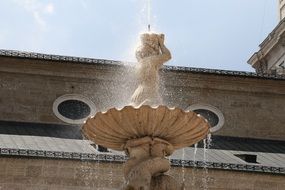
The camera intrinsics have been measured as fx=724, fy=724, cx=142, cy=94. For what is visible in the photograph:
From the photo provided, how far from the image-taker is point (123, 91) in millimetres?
21062

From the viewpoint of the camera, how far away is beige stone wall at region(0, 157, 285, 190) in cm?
1530

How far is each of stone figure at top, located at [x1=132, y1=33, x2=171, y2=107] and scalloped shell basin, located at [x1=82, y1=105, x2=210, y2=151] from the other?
38cm

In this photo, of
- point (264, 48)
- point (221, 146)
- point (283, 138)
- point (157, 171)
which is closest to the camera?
point (157, 171)

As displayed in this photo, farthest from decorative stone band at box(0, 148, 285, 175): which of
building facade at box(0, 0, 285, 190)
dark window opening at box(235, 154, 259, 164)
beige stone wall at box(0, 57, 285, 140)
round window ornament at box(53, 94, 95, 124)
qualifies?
beige stone wall at box(0, 57, 285, 140)

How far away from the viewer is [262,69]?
28.6 metres

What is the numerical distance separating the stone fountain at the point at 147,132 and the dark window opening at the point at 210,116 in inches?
514

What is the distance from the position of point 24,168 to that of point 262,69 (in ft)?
50.1

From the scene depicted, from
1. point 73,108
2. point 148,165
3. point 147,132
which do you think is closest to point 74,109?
point 73,108

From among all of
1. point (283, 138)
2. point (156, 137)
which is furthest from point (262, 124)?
point (156, 137)

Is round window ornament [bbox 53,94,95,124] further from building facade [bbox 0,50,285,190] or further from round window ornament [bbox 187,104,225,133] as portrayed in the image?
round window ornament [bbox 187,104,225,133]

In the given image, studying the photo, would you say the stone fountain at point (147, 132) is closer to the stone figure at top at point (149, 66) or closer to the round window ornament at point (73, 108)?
the stone figure at top at point (149, 66)

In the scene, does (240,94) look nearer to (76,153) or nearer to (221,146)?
(221,146)

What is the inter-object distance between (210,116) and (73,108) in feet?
13.7

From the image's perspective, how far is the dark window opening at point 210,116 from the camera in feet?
70.6
